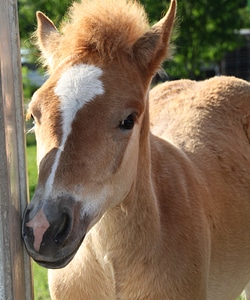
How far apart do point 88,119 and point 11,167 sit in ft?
1.36

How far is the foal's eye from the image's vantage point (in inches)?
134

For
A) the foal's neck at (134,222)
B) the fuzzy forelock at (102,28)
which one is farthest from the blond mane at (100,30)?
the foal's neck at (134,222)

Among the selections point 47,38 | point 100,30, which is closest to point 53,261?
point 100,30

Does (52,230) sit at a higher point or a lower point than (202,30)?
higher

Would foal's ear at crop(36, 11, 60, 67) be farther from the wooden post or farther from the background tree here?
the background tree

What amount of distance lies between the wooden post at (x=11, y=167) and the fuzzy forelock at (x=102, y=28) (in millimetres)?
409

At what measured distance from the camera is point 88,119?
3.27 meters

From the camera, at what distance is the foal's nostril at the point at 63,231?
122 inches

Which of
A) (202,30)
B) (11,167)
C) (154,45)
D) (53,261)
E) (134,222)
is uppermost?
(154,45)

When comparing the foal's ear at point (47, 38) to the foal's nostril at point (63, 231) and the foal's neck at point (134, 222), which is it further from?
the foal's nostril at point (63, 231)

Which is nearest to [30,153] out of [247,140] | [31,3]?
[31,3]

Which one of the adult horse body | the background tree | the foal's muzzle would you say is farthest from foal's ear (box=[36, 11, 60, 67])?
the background tree

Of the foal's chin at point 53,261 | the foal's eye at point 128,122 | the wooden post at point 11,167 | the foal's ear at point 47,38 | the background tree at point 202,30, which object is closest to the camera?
the wooden post at point 11,167

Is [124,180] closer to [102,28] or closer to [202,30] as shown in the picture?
[102,28]
